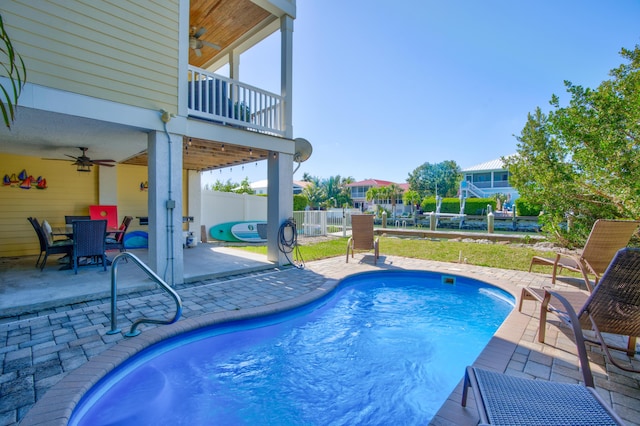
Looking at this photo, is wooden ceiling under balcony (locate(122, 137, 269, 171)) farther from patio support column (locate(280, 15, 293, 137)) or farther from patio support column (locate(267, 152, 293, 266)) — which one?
patio support column (locate(280, 15, 293, 137))

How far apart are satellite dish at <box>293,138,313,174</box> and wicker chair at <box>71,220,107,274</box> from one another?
449cm

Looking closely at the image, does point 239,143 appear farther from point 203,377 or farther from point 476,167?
point 476,167

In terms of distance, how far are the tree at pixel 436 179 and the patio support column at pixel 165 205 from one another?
1911 inches

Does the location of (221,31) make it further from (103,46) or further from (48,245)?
(48,245)

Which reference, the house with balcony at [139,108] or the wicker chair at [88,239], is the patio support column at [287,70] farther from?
the wicker chair at [88,239]

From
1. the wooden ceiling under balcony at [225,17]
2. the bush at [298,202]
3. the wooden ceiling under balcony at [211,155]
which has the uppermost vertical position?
the wooden ceiling under balcony at [225,17]

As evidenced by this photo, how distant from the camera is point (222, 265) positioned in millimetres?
6906

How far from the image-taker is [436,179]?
51625mm

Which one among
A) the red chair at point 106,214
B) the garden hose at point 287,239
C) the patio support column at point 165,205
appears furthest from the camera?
the red chair at point 106,214

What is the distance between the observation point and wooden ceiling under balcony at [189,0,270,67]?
661cm

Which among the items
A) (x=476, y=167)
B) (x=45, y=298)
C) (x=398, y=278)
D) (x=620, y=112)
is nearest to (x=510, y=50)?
(x=620, y=112)

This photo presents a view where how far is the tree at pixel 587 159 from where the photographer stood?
522cm

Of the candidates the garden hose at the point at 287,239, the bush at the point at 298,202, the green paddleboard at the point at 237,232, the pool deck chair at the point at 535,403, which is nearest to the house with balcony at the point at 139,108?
the garden hose at the point at 287,239

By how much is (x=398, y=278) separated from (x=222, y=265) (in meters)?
4.22
